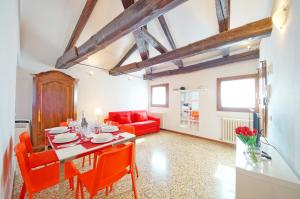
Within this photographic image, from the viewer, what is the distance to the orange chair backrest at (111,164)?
1171mm

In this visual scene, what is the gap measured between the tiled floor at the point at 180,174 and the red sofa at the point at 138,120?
104cm

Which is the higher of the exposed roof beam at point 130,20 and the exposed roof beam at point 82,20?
the exposed roof beam at point 82,20

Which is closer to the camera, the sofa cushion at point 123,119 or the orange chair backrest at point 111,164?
the orange chair backrest at point 111,164

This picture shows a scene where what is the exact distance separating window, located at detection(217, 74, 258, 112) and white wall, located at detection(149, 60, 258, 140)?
0.43 ft

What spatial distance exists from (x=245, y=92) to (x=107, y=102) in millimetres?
4398

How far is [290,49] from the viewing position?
1.33 metres

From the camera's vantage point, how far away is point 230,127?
12.2ft

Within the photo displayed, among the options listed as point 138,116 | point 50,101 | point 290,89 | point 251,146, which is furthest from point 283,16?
point 138,116

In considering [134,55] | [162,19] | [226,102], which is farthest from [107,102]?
[226,102]

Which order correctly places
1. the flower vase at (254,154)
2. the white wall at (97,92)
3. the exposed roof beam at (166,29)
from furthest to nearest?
1. the white wall at (97,92)
2. the exposed roof beam at (166,29)
3. the flower vase at (254,154)

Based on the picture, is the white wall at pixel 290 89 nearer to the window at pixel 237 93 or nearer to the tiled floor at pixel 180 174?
the tiled floor at pixel 180 174

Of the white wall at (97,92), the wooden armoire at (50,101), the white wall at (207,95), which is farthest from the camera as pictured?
the white wall at (207,95)

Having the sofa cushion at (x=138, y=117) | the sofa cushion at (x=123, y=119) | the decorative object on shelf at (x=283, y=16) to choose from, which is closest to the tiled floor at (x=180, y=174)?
the sofa cushion at (x=123, y=119)

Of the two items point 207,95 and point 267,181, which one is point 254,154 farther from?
point 207,95
